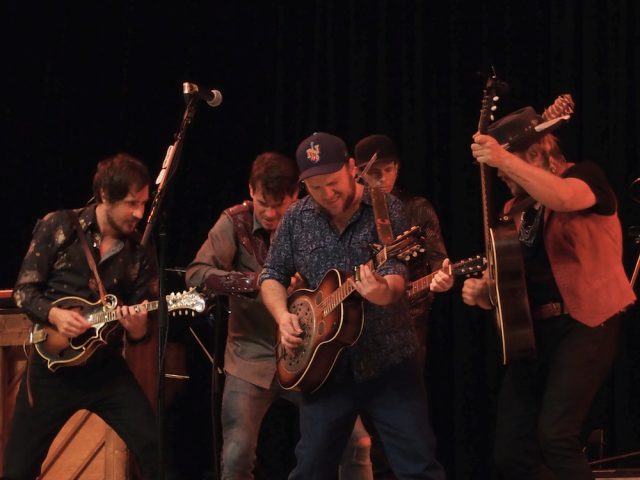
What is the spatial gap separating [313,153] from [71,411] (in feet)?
5.59

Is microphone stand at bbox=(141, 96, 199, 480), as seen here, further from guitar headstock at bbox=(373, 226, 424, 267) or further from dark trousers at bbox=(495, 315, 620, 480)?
dark trousers at bbox=(495, 315, 620, 480)

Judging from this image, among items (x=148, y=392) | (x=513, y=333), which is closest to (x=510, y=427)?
(x=513, y=333)

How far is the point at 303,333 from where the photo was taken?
433 centimetres

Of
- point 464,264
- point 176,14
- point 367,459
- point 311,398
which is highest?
point 176,14

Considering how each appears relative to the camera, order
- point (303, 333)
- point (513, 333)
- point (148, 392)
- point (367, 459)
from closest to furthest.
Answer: point (513, 333) → point (303, 333) → point (367, 459) → point (148, 392)

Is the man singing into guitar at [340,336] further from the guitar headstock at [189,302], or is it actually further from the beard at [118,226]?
the beard at [118,226]

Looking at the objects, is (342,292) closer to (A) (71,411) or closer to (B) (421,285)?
(B) (421,285)

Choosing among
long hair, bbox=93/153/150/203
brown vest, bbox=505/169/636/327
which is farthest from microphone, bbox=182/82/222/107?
brown vest, bbox=505/169/636/327

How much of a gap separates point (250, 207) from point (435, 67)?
6.22 feet

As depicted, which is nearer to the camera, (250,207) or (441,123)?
(250,207)

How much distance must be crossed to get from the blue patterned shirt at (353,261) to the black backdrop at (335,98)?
6.86 feet

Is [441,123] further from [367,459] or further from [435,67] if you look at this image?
[367,459]

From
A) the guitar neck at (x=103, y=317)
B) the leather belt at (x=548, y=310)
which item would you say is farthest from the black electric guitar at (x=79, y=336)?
the leather belt at (x=548, y=310)

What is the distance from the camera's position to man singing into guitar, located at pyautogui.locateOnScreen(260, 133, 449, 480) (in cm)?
410
